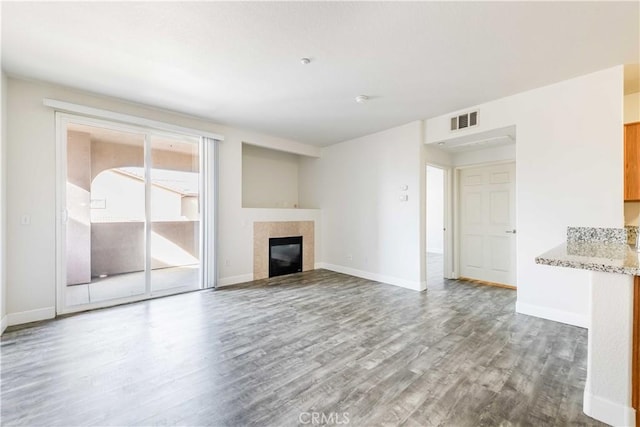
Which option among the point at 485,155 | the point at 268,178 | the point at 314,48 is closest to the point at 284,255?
the point at 268,178

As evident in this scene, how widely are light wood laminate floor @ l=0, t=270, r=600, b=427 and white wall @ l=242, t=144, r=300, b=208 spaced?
2.90 metres

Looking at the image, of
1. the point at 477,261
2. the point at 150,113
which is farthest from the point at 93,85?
the point at 477,261

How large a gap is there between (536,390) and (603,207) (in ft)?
7.16

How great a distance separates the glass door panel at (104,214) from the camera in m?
3.63

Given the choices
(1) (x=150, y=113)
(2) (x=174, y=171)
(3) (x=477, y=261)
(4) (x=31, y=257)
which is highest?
(1) (x=150, y=113)

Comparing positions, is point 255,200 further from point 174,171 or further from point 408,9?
point 408,9

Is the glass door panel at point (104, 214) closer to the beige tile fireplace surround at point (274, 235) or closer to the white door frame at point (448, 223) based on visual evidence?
the beige tile fireplace surround at point (274, 235)

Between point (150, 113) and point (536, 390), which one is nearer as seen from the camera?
point (536, 390)

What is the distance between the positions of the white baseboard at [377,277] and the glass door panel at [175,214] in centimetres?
275

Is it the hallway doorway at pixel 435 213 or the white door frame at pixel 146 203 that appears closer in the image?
the white door frame at pixel 146 203

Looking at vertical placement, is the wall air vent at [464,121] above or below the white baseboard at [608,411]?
above

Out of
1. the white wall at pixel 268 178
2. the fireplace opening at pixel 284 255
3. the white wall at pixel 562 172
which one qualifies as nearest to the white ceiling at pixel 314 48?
the white wall at pixel 562 172

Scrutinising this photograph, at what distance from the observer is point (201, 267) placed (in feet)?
15.1

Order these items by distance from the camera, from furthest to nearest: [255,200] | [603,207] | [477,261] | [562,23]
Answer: [255,200] < [477,261] < [603,207] < [562,23]
